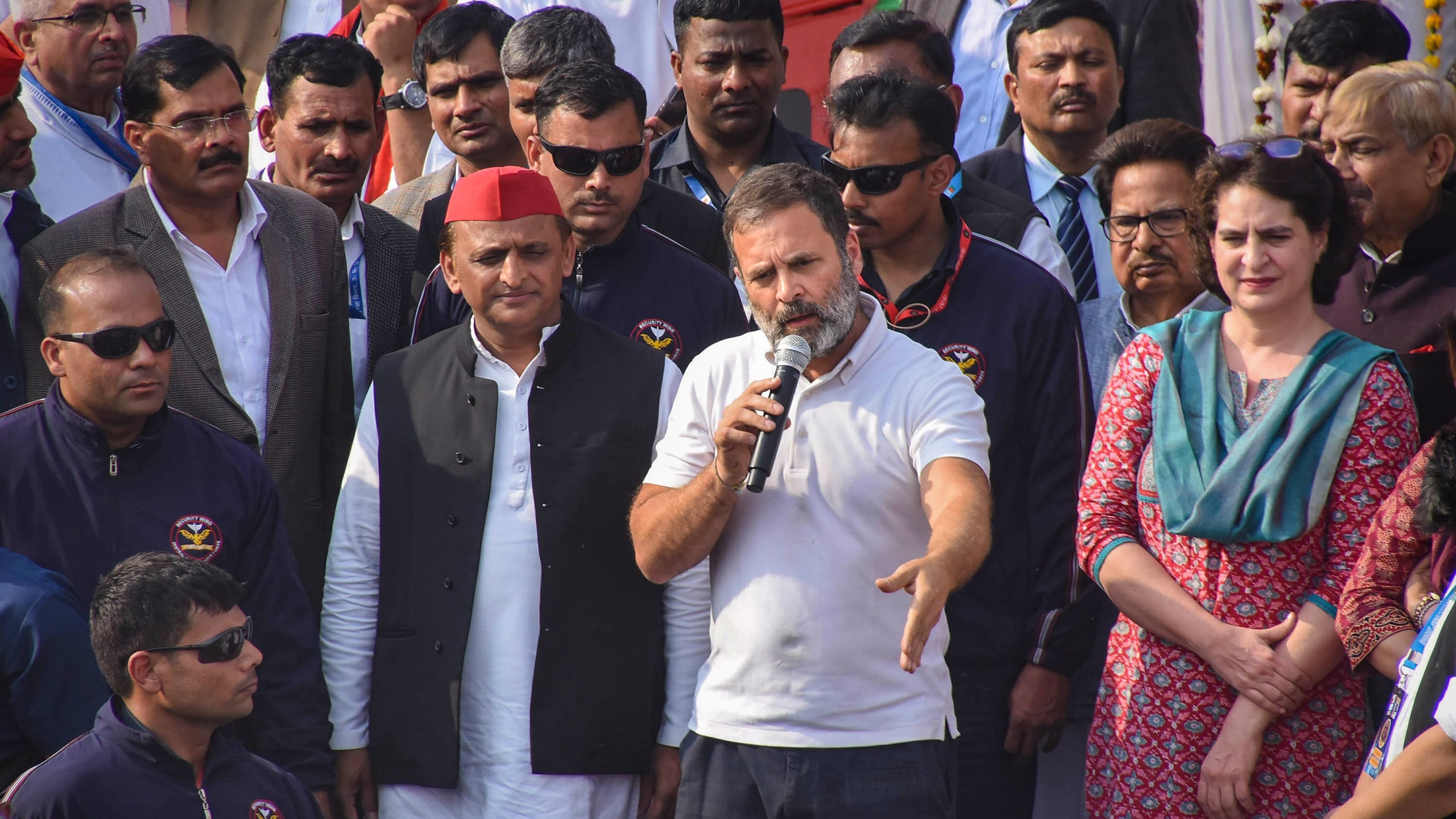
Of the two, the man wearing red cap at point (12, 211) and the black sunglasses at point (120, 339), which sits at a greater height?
the man wearing red cap at point (12, 211)

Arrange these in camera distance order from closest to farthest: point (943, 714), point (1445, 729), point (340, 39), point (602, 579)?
1. point (1445, 729)
2. point (943, 714)
3. point (602, 579)
4. point (340, 39)

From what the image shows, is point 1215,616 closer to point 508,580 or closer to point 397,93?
point 508,580

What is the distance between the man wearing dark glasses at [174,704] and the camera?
11.9ft

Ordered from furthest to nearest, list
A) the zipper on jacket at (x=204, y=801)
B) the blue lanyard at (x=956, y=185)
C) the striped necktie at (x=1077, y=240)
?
the striped necktie at (x=1077, y=240) < the blue lanyard at (x=956, y=185) < the zipper on jacket at (x=204, y=801)

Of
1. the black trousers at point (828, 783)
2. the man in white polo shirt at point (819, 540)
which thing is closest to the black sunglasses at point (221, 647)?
the man in white polo shirt at point (819, 540)

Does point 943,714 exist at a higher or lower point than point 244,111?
lower

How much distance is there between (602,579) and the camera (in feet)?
13.8

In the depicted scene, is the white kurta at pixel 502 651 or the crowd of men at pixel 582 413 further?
the white kurta at pixel 502 651

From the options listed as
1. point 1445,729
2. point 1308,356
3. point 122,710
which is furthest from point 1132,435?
point 122,710

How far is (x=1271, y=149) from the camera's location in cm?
405

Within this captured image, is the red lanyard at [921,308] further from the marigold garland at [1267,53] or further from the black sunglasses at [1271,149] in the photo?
the marigold garland at [1267,53]

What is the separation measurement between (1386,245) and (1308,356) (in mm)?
1199

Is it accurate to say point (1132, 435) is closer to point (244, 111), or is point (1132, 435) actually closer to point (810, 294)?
point (810, 294)

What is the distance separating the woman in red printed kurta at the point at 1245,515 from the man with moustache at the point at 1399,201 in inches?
26.3
